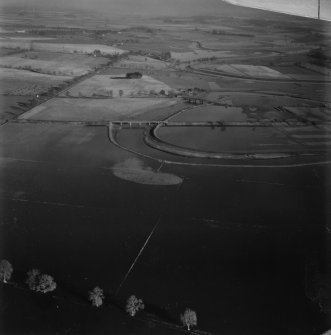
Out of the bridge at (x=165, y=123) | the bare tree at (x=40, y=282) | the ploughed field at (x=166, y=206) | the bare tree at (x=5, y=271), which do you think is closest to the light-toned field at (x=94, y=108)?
the ploughed field at (x=166, y=206)

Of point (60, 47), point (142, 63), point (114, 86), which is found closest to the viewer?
point (114, 86)

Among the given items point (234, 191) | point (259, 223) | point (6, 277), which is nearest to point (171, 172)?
point (234, 191)

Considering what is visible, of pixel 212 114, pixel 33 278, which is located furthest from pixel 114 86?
pixel 33 278

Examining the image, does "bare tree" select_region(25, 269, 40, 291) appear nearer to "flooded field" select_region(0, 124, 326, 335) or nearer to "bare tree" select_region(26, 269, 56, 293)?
"bare tree" select_region(26, 269, 56, 293)

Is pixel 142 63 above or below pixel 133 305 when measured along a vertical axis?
above

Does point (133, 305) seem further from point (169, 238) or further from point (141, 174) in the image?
point (141, 174)

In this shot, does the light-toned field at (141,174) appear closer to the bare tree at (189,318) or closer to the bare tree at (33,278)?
the bare tree at (33,278)

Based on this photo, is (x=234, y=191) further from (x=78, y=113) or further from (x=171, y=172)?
(x=78, y=113)
